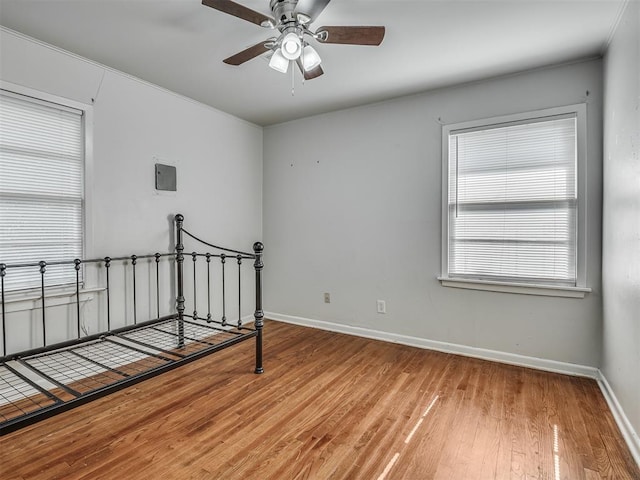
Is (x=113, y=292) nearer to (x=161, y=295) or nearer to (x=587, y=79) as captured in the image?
(x=161, y=295)

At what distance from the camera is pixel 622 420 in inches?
75.1

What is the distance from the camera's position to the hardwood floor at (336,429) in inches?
63.6

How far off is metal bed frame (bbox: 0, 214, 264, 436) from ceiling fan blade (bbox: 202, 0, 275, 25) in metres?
1.44

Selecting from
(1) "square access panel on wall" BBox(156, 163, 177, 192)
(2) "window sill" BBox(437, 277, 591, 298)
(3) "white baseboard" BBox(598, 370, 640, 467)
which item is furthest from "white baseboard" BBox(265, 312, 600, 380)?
(1) "square access panel on wall" BBox(156, 163, 177, 192)

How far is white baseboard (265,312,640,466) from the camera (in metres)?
1.86

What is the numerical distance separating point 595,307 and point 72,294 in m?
3.81

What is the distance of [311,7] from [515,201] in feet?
7.03

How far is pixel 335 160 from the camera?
3727mm

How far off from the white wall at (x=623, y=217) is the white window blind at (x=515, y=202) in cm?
26

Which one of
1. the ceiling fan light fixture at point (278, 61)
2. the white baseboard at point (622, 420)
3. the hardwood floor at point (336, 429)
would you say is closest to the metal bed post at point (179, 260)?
the hardwood floor at point (336, 429)

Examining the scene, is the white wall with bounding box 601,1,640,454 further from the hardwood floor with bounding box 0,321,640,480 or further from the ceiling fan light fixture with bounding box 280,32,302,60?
the ceiling fan light fixture with bounding box 280,32,302,60

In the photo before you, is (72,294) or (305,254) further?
(305,254)

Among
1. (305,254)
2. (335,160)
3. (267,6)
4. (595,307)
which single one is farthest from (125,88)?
(595,307)

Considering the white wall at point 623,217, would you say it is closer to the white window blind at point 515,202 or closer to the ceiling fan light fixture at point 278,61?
the white window blind at point 515,202
